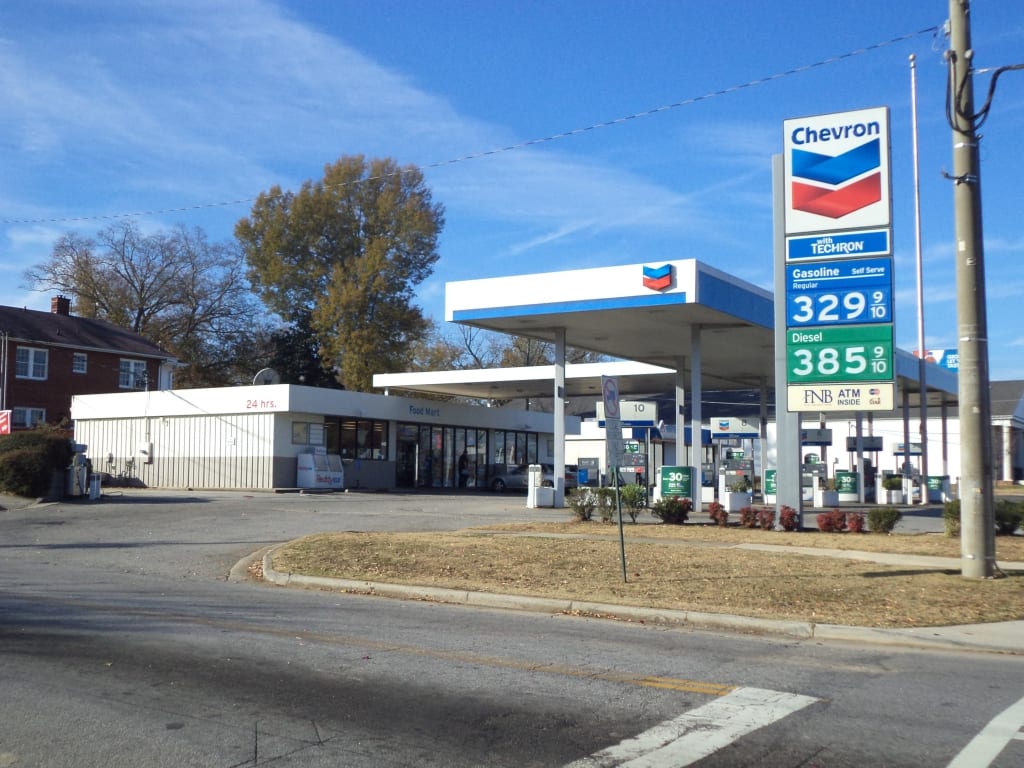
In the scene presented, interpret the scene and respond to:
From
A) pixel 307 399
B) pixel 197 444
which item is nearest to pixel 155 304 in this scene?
pixel 197 444

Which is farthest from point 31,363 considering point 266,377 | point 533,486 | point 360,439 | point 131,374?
point 533,486

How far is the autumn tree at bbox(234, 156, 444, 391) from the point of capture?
2160 inches

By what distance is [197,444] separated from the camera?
132 ft

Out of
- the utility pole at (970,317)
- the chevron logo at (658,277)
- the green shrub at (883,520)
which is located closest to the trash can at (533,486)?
the chevron logo at (658,277)

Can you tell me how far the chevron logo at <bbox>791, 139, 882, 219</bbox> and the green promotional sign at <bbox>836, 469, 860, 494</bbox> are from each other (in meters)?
21.2

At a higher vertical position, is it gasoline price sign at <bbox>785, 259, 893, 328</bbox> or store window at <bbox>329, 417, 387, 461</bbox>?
gasoline price sign at <bbox>785, 259, 893, 328</bbox>

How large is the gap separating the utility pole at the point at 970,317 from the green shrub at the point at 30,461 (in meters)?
25.3

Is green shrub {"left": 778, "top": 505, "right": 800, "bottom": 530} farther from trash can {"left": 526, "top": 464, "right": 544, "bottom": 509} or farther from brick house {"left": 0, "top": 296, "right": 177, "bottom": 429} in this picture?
brick house {"left": 0, "top": 296, "right": 177, "bottom": 429}

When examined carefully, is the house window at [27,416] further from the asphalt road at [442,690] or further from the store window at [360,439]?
the asphalt road at [442,690]

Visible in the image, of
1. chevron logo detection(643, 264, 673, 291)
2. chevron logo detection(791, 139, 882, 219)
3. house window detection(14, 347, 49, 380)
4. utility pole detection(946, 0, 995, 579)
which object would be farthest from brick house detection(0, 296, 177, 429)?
utility pole detection(946, 0, 995, 579)

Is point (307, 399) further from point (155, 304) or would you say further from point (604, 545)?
point (155, 304)

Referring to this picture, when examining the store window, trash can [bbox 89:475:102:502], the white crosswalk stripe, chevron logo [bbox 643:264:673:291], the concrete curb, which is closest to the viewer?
the white crosswalk stripe

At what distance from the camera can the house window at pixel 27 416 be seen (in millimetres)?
48194

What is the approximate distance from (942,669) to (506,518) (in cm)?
1649
